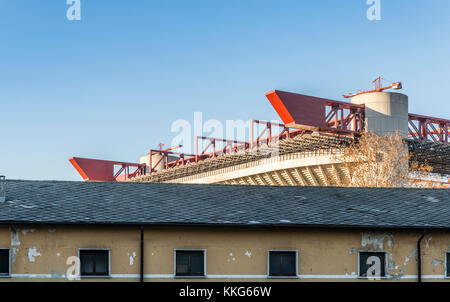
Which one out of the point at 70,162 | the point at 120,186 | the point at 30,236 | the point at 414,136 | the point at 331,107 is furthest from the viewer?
the point at 70,162

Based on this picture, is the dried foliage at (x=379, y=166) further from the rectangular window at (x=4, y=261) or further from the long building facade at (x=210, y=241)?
the rectangular window at (x=4, y=261)

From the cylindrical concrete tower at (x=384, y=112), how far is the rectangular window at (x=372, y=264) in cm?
3881

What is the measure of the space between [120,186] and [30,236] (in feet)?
14.5

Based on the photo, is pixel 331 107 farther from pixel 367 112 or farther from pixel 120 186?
pixel 120 186

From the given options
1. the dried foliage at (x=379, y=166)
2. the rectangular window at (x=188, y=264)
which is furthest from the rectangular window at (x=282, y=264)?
the dried foliage at (x=379, y=166)

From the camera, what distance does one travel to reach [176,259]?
1858 cm

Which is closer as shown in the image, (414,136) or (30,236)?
(30,236)

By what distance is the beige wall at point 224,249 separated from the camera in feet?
59.4

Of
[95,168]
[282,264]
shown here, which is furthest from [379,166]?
[95,168]

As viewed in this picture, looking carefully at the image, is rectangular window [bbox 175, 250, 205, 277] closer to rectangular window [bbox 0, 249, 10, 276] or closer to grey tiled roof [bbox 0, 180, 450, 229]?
grey tiled roof [bbox 0, 180, 450, 229]

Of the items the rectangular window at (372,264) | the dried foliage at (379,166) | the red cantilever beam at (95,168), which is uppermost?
the red cantilever beam at (95,168)
